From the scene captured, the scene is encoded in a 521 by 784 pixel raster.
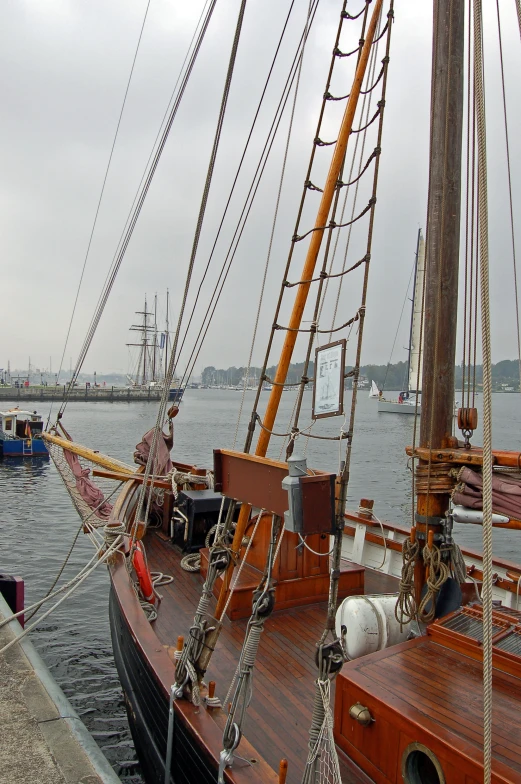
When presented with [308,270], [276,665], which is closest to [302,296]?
[308,270]

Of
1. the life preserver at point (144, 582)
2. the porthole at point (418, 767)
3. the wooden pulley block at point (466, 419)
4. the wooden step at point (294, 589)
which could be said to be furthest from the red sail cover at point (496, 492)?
the life preserver at point (144, 582)

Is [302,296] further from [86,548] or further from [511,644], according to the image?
[86,548]

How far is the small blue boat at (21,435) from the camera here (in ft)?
104

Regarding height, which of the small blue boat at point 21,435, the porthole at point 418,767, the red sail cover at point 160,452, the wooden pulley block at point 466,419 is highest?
the wooden pulley block at point 466,419

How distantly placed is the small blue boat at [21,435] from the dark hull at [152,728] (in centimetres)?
2696

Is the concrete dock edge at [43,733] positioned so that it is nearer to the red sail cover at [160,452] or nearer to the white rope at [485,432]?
the white rope at [485,432]

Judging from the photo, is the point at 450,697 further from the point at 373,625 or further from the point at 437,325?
the point at 437,325

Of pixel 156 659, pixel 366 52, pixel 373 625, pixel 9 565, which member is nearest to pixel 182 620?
pixel 156 659

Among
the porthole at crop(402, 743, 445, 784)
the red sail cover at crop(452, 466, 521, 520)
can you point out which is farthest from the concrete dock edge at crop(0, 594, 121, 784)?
the red sail cover at crop(452, 466, 521, 520)

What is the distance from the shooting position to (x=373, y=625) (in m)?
4.58

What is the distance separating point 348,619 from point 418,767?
127cm

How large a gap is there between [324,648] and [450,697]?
3.76 feet

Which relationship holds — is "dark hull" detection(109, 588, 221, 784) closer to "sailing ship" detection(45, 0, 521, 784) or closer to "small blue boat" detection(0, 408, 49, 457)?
"sailing ship" detection(45, 0, 521, 784)

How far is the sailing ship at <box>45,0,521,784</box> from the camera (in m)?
3.19
